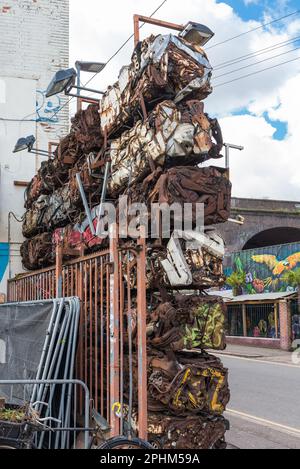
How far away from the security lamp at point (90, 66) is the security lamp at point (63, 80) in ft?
2.83

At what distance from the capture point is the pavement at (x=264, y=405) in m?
8.38

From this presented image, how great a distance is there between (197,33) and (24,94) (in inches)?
302

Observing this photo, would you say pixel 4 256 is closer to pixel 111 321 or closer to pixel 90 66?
pixel 90 66

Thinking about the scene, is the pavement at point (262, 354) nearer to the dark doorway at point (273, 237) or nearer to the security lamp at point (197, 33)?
the dark doorway at point (273, 237)

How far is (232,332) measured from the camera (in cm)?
3072

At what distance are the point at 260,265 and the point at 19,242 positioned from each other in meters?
19.0

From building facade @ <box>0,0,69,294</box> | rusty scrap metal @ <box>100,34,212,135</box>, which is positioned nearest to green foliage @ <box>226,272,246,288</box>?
building facade @ <box>0,0,69,294</box>

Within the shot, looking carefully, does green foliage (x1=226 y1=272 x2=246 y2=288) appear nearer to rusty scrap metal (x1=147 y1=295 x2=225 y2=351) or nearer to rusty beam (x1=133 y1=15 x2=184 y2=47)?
rusty beam (x1=133 y1=15 x2=184 y2=47)

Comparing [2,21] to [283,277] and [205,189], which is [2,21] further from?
[283,277]

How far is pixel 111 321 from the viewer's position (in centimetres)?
561

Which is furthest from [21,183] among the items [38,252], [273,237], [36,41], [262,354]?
[273,237]

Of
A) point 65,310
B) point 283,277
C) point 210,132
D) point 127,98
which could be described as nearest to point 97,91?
point 127,98

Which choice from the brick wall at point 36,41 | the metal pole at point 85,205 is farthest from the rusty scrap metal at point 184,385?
the brick wall at point 36,41

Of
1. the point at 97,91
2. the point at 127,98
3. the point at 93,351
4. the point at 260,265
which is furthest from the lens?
the point at 260,265
